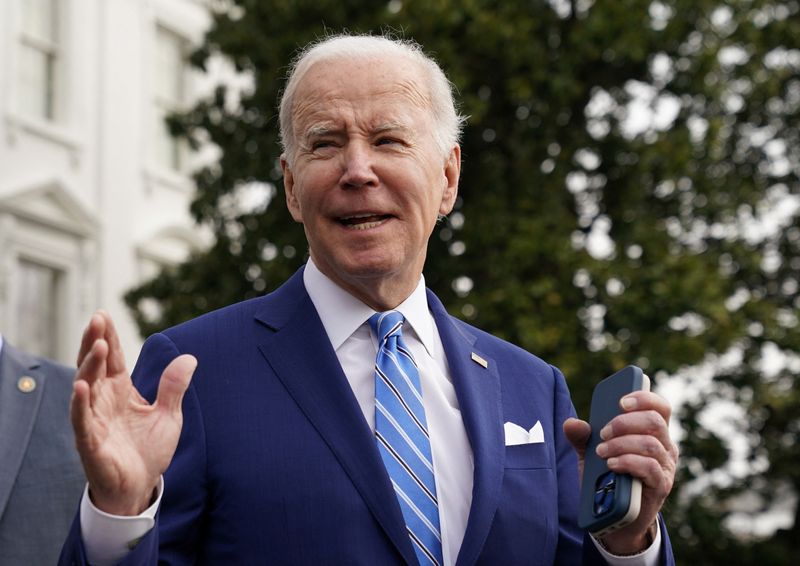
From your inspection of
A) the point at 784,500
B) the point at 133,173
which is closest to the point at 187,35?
the point at 133,173

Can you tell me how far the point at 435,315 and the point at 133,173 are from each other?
1744cm

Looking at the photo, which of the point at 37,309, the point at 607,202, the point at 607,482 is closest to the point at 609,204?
the point at 607,202

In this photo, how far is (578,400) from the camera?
1205 cm

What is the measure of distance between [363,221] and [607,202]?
10.8 metres

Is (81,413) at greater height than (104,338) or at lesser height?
lesser

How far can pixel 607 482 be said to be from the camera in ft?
10.0

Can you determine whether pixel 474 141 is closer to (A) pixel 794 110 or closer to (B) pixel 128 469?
(A) pixel 794 110

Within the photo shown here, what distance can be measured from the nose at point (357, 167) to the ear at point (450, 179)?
0.39 meters

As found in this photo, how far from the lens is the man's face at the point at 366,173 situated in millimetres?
3381

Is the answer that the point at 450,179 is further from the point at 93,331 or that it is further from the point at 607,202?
the point at 607,202

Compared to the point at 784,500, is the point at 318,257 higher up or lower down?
lower down

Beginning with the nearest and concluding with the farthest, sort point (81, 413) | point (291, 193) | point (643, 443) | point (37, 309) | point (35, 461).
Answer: point (81, 413), point (643, 443), point (291, 193), point (35, 461), point (37, 309)

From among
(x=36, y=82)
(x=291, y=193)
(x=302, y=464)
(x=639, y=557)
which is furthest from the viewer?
(x=36, y=82)

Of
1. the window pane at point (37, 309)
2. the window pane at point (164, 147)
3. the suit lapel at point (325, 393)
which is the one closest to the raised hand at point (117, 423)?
A: the suit lapel at point (325, 393)
